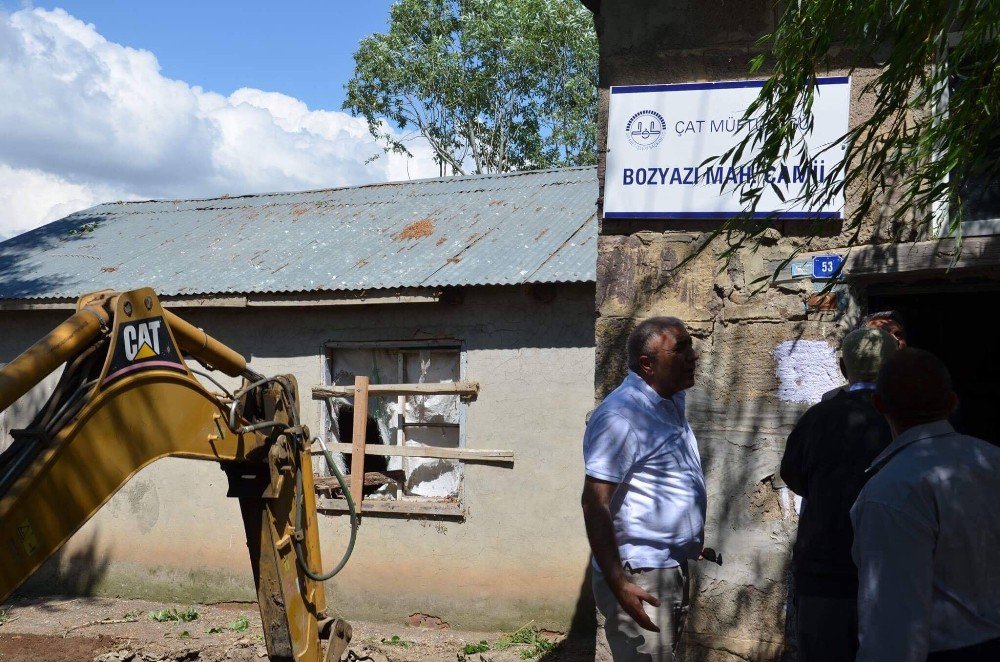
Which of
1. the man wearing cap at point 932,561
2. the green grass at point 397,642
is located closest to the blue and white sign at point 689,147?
the man wearing cap at point 932,561

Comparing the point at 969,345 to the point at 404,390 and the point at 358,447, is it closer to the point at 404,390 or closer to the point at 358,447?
the point at 404,390

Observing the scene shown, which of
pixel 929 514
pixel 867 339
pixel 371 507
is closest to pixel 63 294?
pixel 371 507

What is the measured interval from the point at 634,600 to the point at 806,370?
1.96 meters

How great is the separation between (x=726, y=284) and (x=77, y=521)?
10.9 feet

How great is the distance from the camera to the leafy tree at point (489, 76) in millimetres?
23047

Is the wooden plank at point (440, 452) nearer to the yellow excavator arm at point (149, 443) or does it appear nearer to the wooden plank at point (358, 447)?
the wooden plank at point (358, 447)

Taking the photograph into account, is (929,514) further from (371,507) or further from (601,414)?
(371,507)

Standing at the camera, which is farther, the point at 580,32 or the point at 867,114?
the point at 580,32

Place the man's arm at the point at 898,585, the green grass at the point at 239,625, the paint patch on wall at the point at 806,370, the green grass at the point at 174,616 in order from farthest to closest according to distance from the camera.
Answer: the green grass at the point at 174,616 < the green grass at the point at 239,625 < the paint patch on wall at the point at 806,370 < the man's arm at the point at 898,585

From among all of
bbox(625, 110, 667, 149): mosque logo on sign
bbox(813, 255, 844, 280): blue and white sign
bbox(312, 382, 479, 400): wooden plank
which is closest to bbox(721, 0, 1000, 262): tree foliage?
bbox(813, 255, 844, 280): blue and white sign

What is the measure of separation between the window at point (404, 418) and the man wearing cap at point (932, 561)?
568cm

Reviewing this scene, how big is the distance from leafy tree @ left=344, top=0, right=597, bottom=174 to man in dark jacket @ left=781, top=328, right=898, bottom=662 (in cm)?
2055

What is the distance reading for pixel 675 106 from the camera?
5.06 meters

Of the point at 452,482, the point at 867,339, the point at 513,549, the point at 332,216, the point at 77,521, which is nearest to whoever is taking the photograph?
the point at 77,521
